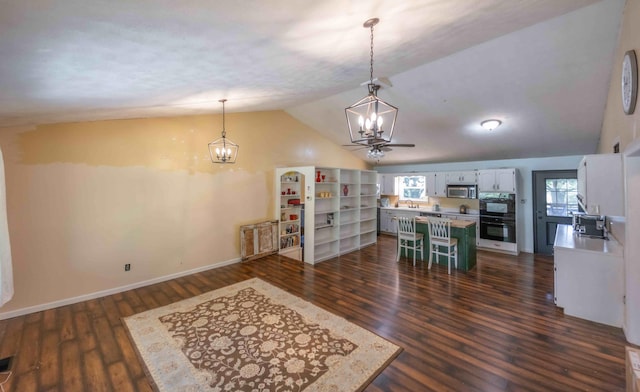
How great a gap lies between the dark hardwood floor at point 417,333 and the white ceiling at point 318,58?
2461 mm

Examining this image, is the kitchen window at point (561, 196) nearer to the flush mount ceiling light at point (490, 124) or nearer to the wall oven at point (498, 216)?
the wall oven at point (498, 216)

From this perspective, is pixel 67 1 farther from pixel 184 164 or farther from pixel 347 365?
pixel 184 164

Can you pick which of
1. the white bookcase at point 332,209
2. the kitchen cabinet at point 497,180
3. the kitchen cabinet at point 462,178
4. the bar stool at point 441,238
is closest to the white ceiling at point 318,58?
the kitchen cabinet at point 497,180

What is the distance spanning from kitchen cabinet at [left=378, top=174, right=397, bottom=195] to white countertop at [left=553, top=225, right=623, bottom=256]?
15.6 feet

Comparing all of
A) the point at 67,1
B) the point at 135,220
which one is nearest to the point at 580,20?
the point at 67,1

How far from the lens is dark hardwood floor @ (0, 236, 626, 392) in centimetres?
222

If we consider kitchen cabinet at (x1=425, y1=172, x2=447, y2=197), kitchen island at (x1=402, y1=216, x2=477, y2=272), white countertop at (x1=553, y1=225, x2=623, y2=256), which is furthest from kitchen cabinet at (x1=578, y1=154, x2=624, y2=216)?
kitchen cabinet at (x1=425, y1=172, x2=447, y2=197)

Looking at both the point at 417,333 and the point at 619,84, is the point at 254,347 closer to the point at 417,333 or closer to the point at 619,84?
the point at 417,333

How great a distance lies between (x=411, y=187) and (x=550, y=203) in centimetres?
344

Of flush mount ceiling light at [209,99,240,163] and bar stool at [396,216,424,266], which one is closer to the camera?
flush mount ceiling light at [209,99,240,163]

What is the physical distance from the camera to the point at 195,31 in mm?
1645

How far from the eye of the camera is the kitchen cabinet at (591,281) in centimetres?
300

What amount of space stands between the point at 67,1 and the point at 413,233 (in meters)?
5.43

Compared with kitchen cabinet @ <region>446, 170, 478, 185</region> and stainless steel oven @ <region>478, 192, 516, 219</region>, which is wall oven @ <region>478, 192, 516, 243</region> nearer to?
stainless steel oven @ <region>478, 192, 516, 219</region>
